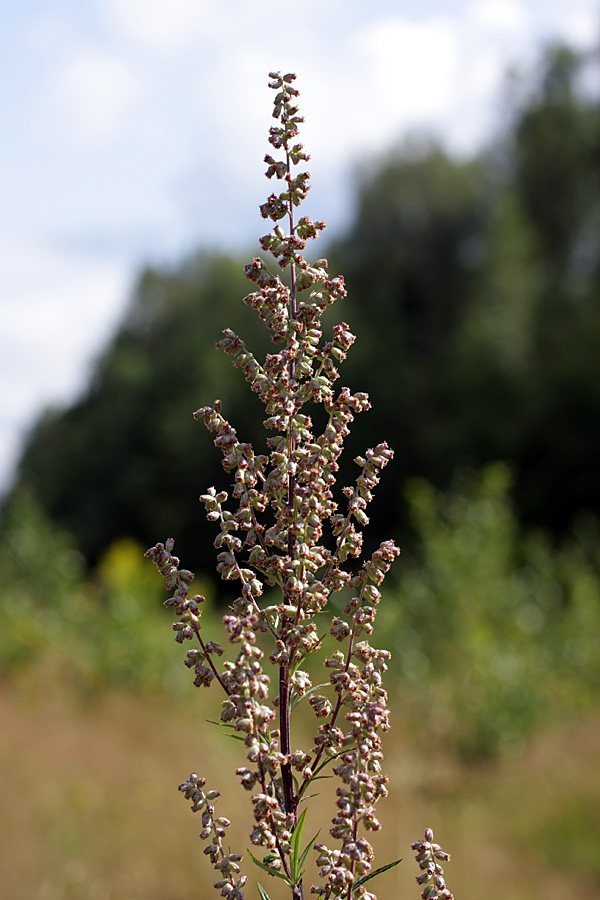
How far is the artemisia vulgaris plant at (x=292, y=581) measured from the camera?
130cm

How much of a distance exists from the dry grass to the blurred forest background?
0.03 m

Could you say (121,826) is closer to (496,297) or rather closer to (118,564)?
(118,564)

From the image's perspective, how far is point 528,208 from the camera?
33031mm

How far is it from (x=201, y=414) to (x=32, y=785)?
25.8ft

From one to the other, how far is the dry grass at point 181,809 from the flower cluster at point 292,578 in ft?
17.2

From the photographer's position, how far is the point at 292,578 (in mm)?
1386

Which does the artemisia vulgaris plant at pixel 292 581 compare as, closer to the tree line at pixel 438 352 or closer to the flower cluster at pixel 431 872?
the flower cluster at pixel 431 872

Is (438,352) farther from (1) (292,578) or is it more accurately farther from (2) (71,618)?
(1) (292,578)

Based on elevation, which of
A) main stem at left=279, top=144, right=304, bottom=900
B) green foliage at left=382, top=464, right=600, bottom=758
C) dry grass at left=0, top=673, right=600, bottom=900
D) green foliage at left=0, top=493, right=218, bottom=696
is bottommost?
main stem at left=279, top=144, right=304, bottom=900

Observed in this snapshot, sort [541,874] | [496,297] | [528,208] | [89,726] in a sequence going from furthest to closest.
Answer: [528,208] < [496,297] < [89,726] < [541,874]

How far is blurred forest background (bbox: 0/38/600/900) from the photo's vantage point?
7691 mm

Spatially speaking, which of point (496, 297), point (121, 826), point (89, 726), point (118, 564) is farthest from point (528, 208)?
point (121, 826)

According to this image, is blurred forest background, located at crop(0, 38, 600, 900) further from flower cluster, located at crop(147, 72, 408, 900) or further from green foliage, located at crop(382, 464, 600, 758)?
flower cluster, located at crop(147, 72, 408, 900)

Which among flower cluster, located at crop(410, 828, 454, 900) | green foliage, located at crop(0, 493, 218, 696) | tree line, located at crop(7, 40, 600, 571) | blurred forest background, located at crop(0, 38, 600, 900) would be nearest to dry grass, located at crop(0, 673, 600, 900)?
blurred forest background, located at crop(0, 38, 600, 900)
